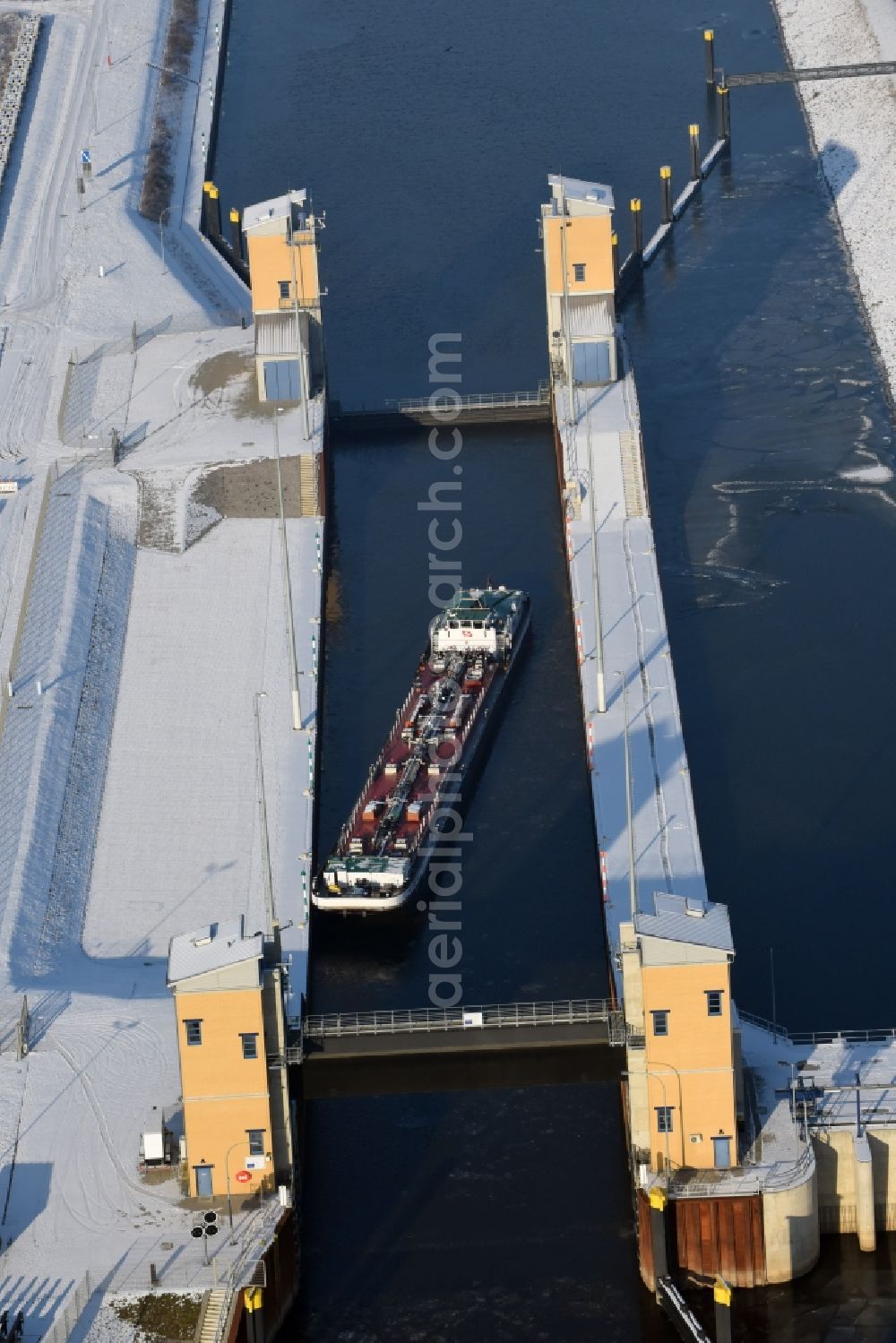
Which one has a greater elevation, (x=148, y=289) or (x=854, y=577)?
(x=148, y=289)

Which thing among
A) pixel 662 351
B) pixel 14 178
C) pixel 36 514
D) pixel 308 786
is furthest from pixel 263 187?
pixel 308 786

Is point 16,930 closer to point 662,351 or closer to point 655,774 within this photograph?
point 655,774

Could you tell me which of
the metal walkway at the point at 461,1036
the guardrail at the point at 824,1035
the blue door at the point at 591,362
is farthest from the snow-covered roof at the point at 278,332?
the metal walkway at the point at 461,1036

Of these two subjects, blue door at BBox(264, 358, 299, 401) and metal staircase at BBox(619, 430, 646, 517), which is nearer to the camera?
metal staircase at BBox(619, 430, 646, 517)

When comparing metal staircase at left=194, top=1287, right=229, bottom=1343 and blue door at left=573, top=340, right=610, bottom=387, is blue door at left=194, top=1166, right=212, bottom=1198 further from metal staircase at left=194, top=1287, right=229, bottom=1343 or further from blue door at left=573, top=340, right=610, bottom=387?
Answer: blue door at left=573, top=340, right=610, bottom=387

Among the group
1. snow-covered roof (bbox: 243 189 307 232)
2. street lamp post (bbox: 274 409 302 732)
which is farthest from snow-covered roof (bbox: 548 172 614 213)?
street lamp post (bbox: 274 409 302 732)

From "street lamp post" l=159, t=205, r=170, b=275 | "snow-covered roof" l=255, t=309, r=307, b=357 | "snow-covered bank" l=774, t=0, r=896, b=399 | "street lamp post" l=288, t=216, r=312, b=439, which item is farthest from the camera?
"street lamp post" l=159, t=205, r=170, b=275
